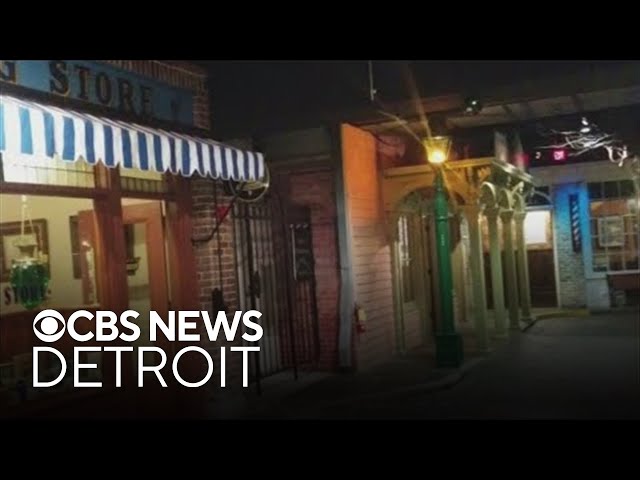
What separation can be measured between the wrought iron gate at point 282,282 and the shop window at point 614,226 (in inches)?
380

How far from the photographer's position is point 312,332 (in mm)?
10547

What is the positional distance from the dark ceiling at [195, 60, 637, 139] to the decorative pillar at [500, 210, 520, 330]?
485 centimetres

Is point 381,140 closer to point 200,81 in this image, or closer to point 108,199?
point 200,81

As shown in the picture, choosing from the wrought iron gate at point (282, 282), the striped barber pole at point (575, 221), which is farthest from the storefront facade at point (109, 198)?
the striped barber pole at point (575, 221)

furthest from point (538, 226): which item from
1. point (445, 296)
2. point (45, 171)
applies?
point (45, 171)

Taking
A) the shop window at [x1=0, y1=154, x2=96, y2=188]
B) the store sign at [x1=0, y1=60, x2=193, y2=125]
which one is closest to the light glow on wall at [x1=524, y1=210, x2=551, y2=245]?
the store sign at [x1=0, y1=60, x2=193, y2=125]

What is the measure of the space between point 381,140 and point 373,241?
179cm

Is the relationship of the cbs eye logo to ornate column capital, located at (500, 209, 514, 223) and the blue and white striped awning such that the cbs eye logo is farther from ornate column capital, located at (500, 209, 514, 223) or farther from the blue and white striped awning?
ornate column capital, located at (500, 209, 514, 223)

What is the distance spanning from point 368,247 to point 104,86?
5256 millimetres

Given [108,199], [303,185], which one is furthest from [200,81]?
[303,185]

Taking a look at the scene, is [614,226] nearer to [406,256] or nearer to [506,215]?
[506,215]

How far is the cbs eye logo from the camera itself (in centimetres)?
702

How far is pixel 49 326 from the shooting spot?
7.12 meters

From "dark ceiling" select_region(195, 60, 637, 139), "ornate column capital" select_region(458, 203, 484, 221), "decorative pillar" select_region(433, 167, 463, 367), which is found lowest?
"decorative pillar" select_region(433, 167, 463, 367)
